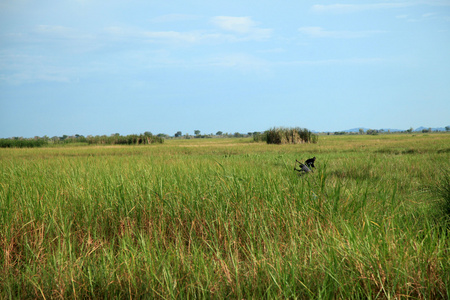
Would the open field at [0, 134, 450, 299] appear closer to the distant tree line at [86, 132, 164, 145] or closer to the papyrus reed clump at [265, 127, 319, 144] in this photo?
the papyrus reed clump at [265, 127, 319, 144]

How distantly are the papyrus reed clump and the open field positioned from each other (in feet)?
79.7

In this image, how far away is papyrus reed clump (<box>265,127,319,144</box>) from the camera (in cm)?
3105

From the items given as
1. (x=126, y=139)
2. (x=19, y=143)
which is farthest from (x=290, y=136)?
(x=19, y=143)

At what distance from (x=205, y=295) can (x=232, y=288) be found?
20 centimetres

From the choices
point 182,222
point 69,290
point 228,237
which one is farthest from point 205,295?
point 182,222

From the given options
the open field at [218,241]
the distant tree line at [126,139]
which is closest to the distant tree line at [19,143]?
the distant tree line at [126,139]

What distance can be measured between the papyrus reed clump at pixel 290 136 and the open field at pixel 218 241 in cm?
2431

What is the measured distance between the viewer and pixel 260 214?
13.3 ft

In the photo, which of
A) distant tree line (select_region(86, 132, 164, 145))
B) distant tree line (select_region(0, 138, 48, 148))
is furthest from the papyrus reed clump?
distant tree line (select_region(0, 138, 48, 148))

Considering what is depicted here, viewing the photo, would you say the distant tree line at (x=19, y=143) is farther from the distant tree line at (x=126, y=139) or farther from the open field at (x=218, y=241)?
the open field at (x=218, y=241)

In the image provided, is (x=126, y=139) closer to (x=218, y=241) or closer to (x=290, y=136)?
(x=290, y=136)

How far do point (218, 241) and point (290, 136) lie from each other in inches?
1109

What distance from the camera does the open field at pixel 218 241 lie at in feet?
8.32

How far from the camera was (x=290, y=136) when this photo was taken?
31.3 m
